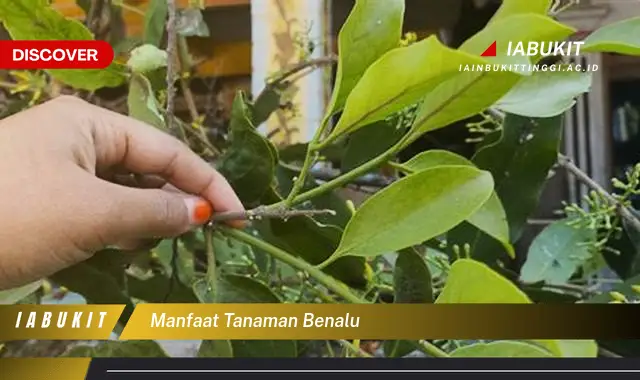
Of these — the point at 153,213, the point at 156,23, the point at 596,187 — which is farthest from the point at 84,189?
Answer: the point at 596,187

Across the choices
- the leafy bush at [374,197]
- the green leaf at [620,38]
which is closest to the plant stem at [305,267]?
the leafy bush at [374,197]

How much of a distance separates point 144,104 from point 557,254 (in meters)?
0.31

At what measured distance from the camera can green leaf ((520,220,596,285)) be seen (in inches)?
22.5

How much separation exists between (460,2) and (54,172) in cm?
30

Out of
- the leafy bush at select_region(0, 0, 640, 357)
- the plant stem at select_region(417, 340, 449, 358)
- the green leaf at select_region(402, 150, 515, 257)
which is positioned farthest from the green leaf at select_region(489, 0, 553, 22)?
the plant stem at select_region(417, 340, 449, 358)

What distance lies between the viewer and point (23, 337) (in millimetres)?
586

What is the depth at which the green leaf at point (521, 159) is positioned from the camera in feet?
1.79

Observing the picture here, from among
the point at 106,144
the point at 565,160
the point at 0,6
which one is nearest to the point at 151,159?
the point at 106,144

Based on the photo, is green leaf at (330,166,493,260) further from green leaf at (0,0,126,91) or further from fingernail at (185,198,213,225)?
green leaf at (0,0,126,91)

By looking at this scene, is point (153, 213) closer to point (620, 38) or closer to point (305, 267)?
point (305, 267)

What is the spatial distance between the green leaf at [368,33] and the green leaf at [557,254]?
205 millimetres

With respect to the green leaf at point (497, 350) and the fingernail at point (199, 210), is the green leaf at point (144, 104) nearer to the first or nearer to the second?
the fingernail at point (199, 210)

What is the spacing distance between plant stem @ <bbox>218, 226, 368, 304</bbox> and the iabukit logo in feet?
0.55

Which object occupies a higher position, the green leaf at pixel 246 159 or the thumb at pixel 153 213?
the green leaf at pixel 246 159
